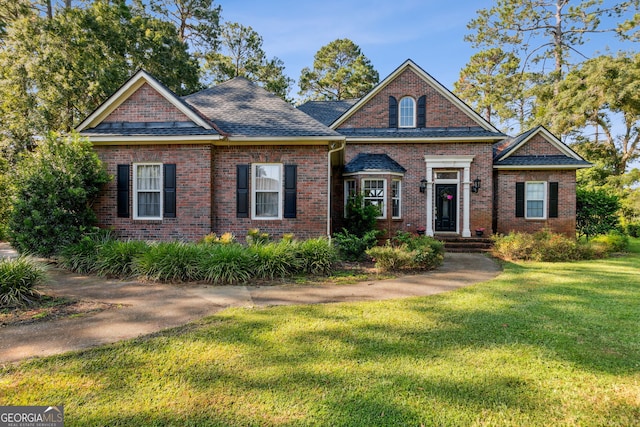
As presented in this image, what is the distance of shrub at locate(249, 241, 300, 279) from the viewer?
7355mm

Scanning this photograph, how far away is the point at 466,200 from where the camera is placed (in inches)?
537

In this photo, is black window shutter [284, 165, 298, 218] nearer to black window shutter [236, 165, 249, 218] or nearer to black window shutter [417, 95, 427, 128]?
black window shutter [236, 165, 249, 218]

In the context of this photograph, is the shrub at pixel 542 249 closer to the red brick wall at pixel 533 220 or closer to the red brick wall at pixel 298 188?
the red brick wall at pixel 533 220

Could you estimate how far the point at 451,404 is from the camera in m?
2.71

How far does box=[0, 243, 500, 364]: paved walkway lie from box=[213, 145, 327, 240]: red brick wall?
379 centimetres

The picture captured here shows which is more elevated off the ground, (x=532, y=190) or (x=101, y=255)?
(x=532, y=190)

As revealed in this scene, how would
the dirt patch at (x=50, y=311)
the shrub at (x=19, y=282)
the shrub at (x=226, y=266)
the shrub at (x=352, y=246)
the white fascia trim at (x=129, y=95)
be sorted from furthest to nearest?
the white fascia trim at (x=129, y=95) → the shrub at (x=352, y=246) → the shrub at (x=226, y=266) → the shrub at (x=19, y=282) → the dirt patch at (x=50, y=311)

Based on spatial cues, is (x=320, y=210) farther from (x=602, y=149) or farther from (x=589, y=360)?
(x=602, y=149)

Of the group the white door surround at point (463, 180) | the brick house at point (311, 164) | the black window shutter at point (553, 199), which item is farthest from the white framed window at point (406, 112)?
the black window shutter at point (553, 199)

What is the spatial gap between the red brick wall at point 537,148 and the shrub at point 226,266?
13.0 meters

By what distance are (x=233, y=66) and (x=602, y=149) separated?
98.3 feet

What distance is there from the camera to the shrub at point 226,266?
23.0 feet

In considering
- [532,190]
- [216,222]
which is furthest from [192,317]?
[532,190]

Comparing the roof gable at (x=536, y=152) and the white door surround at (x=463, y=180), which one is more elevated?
the roof gable at (x=536, y=152)
